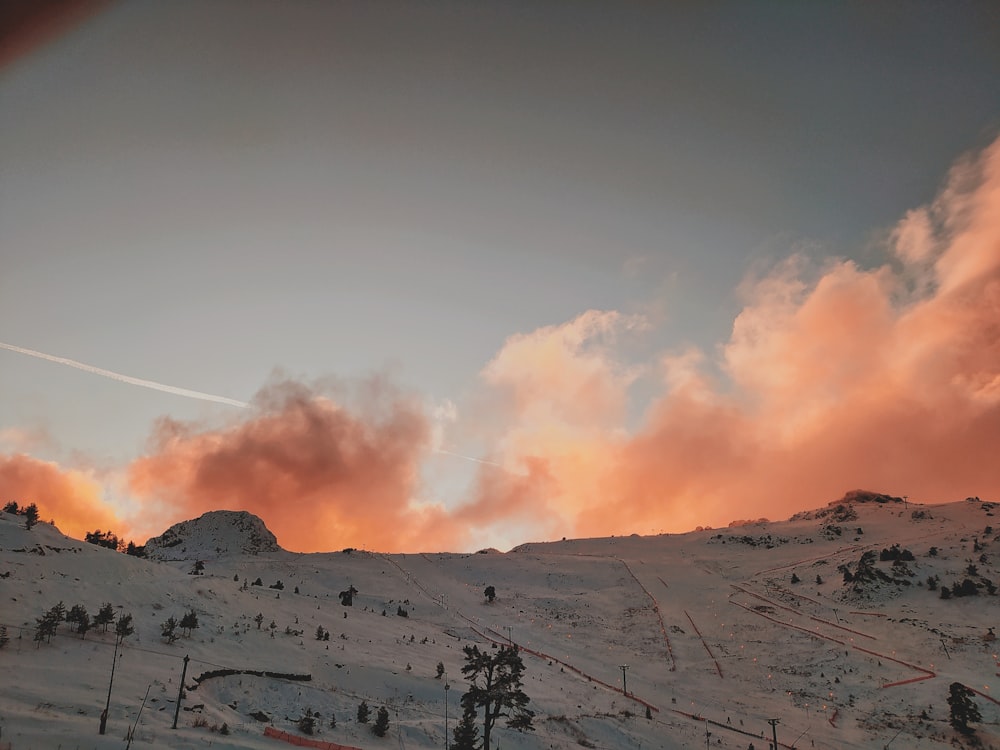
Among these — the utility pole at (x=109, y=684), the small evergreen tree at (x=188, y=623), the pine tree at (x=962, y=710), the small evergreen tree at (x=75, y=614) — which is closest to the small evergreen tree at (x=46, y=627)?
the small evergreen tree at (x=75, y=614)

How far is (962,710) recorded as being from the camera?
143 ft

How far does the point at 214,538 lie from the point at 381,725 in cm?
8166

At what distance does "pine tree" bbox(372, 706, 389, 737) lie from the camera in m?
33.6

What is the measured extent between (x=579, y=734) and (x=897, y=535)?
8412cm

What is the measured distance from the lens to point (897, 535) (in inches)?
3903

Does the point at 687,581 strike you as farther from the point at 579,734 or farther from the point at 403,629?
the point at 579,734

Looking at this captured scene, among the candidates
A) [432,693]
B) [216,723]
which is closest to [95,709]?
[216,723]

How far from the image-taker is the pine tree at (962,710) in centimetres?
4328

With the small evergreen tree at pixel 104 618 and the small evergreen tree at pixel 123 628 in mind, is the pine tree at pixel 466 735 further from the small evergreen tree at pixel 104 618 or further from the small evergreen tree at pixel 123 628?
the small evergreen tree at pixel 104 618

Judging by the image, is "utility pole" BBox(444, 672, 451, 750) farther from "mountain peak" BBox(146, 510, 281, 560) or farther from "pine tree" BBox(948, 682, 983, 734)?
"mountain peak" BBox(146, 510, 281, 560)

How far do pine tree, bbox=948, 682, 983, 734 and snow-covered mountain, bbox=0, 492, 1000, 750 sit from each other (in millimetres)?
770

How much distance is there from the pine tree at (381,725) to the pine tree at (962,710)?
136 feet

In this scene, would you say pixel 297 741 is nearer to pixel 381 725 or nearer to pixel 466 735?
pixel 381 725

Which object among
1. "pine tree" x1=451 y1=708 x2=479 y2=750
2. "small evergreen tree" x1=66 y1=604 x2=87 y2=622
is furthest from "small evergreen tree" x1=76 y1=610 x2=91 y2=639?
"pine tree" x1=451 y1=708 x2=479 y2=750
